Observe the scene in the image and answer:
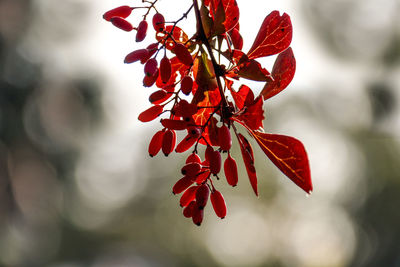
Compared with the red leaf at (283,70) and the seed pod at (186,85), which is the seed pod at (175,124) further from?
the red leaf at (283,70)

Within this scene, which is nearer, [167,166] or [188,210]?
[188,210]

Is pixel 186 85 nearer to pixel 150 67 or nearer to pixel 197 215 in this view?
pixel 150 67

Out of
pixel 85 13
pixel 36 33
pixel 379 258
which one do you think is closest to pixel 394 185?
pixel 379 258

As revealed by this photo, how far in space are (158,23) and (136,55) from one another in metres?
0.06

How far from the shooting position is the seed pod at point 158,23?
69cm

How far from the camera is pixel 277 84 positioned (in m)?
0.72

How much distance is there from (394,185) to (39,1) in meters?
7.90

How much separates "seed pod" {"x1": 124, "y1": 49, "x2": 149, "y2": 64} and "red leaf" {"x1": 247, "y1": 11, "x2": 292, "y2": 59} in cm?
17

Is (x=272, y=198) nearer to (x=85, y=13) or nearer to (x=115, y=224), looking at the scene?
(x=115, y=224)

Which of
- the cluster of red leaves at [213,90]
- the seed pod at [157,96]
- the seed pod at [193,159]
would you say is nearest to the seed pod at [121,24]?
the cluster of red leaves at [213,90]

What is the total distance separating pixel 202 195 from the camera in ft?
2.28

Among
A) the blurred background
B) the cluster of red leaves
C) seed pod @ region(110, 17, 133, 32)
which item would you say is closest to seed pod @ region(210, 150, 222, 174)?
the cluster of red leaves

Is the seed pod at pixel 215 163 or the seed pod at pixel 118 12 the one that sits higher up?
the seed pod at pixel 118 12

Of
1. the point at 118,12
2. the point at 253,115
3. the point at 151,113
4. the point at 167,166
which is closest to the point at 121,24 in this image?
the point at 118,12
